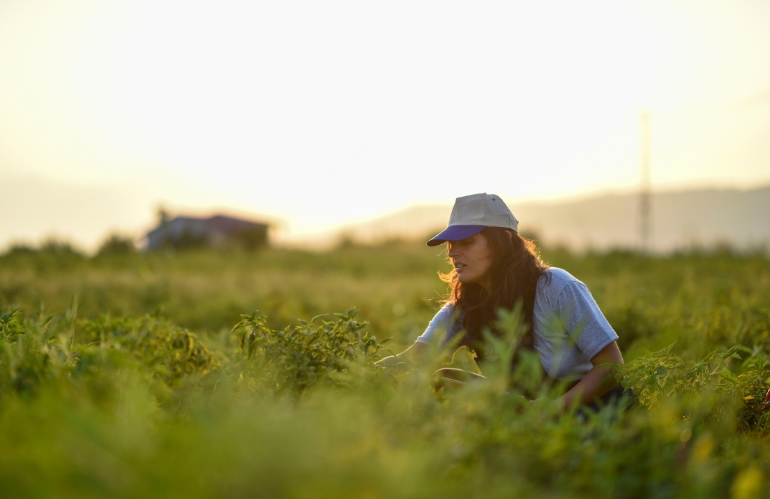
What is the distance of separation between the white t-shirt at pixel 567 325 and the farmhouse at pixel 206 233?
3005 centimetres

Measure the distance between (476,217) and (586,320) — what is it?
2.85 ft

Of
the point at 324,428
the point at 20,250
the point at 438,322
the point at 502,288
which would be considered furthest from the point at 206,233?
the point at 324,428

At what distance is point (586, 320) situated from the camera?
3549mm

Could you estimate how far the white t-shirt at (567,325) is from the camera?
3584mm

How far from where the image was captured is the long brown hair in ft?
12.7

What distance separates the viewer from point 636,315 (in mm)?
7703

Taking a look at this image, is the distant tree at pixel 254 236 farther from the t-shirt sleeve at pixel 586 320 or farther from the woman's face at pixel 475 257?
the t-shirt sleeve at pixel 586 320

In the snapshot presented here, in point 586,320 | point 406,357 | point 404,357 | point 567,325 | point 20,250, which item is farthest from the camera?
point 20,250

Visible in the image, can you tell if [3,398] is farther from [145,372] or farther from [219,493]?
[219,493]

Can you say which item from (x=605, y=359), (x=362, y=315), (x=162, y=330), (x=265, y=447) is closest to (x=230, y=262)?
(x=362, y=315)

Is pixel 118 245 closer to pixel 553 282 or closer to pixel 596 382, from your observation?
pixel 553 282

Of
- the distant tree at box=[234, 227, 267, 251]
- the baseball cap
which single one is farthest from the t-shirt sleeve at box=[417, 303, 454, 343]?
the distant tree at box=[234, 227, 267, 251]

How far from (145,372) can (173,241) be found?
40459mm

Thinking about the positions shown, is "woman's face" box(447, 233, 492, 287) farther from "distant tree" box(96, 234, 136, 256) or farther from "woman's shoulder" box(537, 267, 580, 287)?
"distant tree" box(96, 234, 136, 256)
